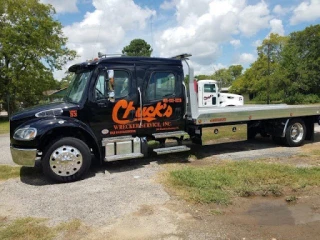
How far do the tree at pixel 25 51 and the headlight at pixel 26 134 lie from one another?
2161 centimetres

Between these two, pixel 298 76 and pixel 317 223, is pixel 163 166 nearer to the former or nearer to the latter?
pixel 317 223

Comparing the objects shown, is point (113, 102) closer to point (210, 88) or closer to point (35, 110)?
point (35, 110)

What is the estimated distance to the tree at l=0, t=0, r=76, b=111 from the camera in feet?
83.9

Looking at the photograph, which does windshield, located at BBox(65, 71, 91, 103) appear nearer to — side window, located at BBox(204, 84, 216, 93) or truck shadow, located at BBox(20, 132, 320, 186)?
truck shadow, located at BBox(20, 132, 320, 186)


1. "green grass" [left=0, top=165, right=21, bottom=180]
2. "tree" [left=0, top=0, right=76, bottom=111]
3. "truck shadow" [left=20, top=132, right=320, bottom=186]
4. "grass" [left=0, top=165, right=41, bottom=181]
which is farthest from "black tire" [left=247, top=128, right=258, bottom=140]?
"tree" [left=0, top=0, right=76, bottom=111]

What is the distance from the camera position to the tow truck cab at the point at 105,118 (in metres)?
6.23

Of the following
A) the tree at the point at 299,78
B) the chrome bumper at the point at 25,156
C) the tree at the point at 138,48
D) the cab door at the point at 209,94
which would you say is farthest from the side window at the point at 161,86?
the tree at the point at 138,48

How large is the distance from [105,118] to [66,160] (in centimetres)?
121

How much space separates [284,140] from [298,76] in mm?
37764

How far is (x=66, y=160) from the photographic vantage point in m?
6.30

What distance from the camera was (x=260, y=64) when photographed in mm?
57281

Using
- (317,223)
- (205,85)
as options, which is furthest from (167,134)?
(205,85)

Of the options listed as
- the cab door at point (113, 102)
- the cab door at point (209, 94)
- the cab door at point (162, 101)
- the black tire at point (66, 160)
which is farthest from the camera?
the cab door at point (209, 94)

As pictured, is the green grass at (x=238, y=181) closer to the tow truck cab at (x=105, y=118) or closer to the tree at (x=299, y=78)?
the tow truck cab at (x=105, y=118)
